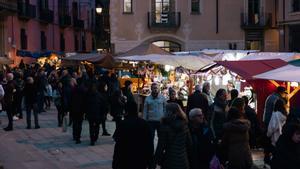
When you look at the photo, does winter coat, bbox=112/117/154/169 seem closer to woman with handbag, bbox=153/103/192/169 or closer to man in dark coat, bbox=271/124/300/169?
woman with handbag, bbox=153/103/192/169

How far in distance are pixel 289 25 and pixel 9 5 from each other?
1681 centimetres

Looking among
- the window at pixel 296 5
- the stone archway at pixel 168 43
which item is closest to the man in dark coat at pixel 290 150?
the window at pixel 296 5

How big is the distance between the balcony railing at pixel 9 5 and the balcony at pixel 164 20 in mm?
8572

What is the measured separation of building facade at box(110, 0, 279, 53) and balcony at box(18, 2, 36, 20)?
7.84m

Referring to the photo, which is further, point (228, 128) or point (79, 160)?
point (79, 160)

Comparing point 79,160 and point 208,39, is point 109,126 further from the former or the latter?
point 208,39

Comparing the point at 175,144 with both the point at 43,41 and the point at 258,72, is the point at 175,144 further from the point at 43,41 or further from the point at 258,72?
the point at 43,41

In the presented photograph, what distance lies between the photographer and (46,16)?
1807 inches

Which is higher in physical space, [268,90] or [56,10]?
[56,10]

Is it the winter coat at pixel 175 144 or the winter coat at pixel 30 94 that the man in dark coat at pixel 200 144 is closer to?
the winter coat at pixel 175 144

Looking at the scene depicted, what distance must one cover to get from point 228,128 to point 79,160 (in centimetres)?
514

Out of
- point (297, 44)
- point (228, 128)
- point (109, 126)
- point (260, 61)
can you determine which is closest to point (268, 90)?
point (260, 61)

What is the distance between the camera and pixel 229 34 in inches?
1443

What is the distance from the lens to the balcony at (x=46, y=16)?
148 ft
